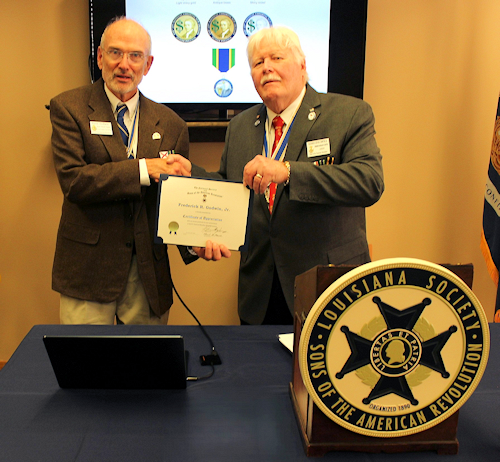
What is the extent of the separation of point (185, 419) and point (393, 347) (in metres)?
0.47

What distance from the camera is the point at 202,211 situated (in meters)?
1.55

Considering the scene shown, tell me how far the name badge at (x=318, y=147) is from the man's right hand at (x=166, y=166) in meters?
0.53

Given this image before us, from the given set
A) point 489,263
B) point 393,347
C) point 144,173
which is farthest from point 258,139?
point 489,263

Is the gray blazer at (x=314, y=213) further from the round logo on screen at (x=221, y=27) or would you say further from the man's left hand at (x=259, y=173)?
the round logo on screen at (x=221, y=27)

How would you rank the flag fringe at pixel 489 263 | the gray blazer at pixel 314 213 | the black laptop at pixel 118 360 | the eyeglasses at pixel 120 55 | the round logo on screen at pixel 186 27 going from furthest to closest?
the round logo on screen at pixel 186 27 → the flag fringe at pixel 489 263 → the eyeglasses at pixel 120 55 → the gray blazer at pixel 314 213 → the black laptop at pixel 118 360

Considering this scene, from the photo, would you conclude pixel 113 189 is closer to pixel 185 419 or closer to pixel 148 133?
pixel 148 133

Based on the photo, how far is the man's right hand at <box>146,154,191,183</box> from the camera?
1.82m

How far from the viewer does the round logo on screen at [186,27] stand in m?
2.68

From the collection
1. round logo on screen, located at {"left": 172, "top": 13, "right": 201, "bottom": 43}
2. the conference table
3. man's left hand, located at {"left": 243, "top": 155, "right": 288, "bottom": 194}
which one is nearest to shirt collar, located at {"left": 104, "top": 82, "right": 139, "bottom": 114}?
man's left hand, located at {"left": 243, "top": 155, "right": 288, "bottom": 194}

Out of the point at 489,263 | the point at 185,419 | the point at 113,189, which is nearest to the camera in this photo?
the point at 185,419

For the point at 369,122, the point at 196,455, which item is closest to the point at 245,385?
the point at 196,455

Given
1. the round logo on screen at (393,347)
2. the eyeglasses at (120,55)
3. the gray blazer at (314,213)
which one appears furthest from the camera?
the eyeglasses at (120,55)

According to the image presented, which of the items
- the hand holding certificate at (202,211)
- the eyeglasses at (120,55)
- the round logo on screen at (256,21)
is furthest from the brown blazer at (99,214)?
the round logo on screen at (256,21)

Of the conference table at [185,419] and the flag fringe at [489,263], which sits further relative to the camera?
the flag fringe at [489,263]
